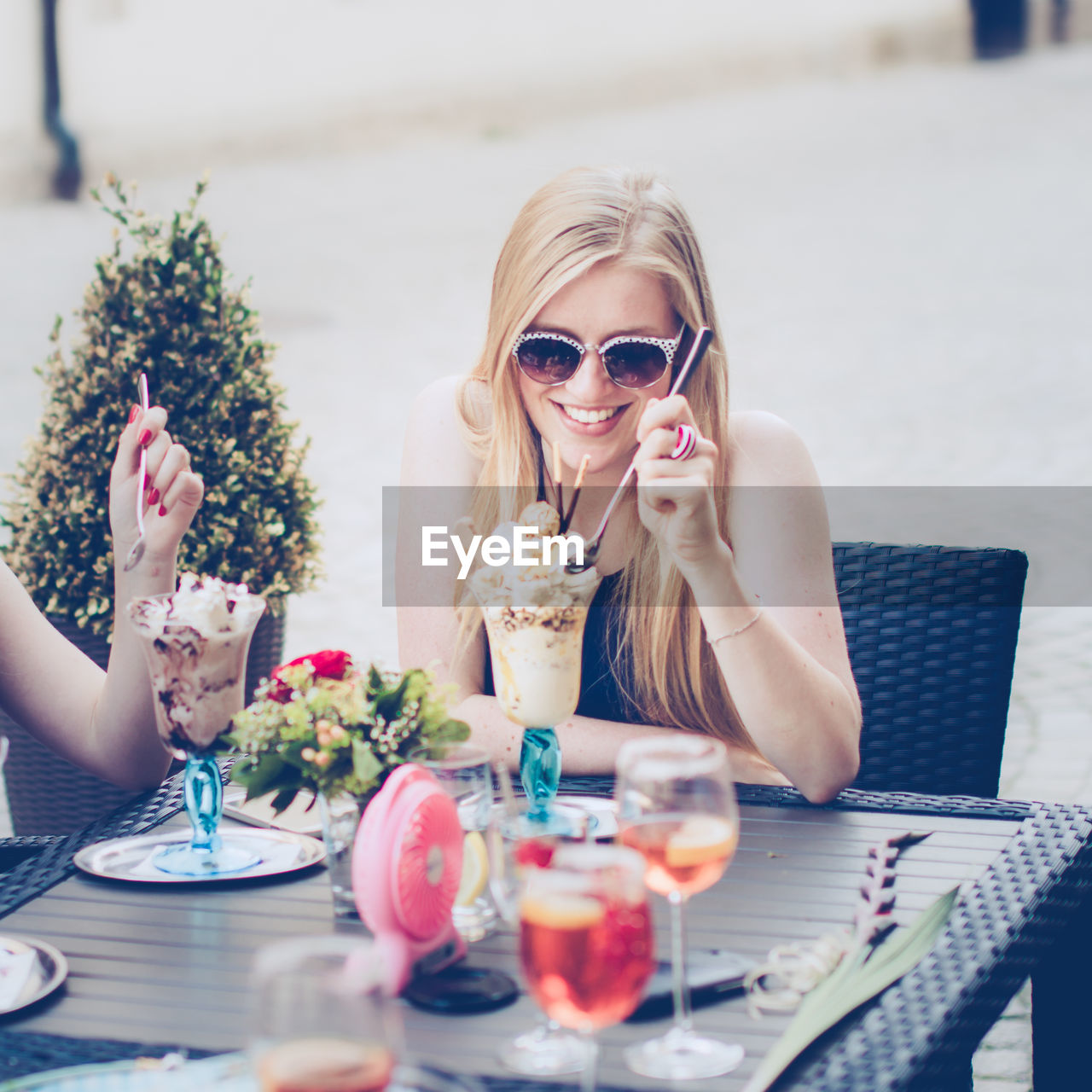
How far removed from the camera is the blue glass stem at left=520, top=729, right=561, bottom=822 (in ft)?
5.35

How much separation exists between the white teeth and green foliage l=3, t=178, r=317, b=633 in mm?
1272

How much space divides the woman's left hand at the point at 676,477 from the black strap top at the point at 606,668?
1.88 feet

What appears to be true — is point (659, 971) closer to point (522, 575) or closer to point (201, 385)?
point (522, 575)

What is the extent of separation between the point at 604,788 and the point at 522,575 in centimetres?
50

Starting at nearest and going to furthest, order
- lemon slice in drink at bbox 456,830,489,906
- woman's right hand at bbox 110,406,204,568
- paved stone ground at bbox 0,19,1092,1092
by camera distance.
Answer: lemon slice in drink at bbox 456,830,489,906, woman's right hand at bbox 110,406,204,568, paved stone ground at bbox 0,19,1092,1092

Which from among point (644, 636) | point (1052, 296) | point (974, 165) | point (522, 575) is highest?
point (974, 165)

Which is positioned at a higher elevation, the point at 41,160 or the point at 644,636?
the point at 41,160

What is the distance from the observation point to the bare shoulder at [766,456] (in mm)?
2242

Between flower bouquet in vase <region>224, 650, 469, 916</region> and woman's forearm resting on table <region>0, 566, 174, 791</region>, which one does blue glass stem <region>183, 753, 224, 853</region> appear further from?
woman's forearm resting on table <region>0, 566, 174, 791</region>

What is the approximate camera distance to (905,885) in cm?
152

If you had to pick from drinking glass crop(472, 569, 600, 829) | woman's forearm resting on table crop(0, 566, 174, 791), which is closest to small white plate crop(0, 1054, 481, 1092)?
drinking glass crop(472, 569, 600, 829)

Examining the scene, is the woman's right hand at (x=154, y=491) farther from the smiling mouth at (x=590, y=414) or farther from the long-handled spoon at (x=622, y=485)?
the smiling mouth at (x=590, y=414)

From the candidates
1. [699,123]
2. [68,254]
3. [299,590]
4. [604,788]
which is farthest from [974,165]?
[604,788]

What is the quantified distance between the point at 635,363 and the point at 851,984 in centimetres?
113
